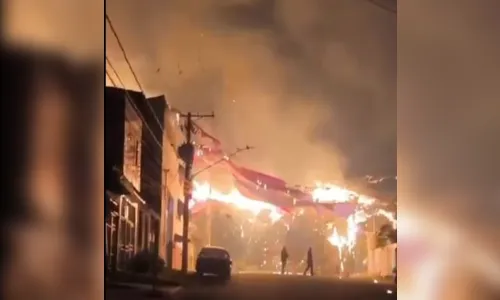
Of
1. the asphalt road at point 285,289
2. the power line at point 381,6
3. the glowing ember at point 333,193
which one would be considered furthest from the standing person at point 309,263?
the power line at point 381,6

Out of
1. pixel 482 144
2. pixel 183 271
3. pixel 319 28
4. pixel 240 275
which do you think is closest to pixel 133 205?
pixel 183 271

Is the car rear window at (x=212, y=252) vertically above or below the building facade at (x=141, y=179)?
below

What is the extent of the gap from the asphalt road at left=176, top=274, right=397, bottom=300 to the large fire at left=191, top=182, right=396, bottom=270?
3.3 inches

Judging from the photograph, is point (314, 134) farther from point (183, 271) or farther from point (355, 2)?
point (183, 271)

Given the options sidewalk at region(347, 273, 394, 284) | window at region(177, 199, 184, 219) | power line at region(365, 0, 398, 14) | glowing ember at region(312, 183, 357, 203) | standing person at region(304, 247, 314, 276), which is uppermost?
power line at region(365, 0, 398, 14)

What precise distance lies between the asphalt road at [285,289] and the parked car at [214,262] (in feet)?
0.09

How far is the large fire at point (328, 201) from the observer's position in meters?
1.72

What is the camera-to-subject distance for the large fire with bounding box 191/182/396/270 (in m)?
1.72

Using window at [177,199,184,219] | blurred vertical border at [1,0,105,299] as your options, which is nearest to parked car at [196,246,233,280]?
window at [177,199,184,219]

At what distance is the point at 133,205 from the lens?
171 cm

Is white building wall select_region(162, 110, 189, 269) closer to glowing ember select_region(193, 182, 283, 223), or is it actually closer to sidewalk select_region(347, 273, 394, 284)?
glowing ember select_region(193, 182, 283, 223)

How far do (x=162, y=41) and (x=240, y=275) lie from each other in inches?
25.3

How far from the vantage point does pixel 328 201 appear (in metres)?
1.73

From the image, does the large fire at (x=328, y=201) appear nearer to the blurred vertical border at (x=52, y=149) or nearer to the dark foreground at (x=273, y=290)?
the dark foreground at (x=273, y=290)
